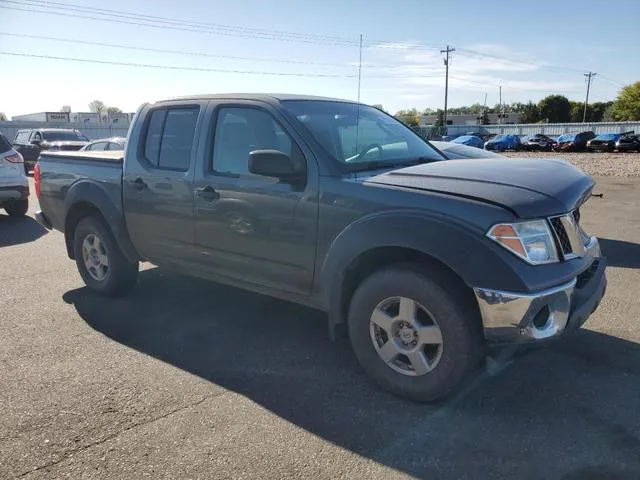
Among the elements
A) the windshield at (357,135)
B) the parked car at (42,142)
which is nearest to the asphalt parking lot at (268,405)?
the windshield at (357,135)

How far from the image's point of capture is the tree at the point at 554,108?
87.7 meters

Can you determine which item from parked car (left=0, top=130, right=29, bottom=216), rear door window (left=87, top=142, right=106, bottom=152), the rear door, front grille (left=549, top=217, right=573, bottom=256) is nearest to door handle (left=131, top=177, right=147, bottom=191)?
the rear door

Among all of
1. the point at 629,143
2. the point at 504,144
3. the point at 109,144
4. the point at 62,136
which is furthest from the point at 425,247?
the point at 504,144

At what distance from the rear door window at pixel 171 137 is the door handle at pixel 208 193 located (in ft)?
1.02

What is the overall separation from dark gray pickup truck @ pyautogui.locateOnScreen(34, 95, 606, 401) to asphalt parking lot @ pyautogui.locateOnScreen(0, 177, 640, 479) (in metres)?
0.40

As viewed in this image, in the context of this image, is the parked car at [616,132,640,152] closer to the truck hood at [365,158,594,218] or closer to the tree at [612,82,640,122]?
the truck hood at [365,158,594,218]

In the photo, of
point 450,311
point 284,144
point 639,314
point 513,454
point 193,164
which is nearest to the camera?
point 513,454

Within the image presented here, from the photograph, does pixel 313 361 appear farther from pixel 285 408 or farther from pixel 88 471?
pixel 88 471

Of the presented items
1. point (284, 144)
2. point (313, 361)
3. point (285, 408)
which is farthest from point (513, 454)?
point (284, 144)

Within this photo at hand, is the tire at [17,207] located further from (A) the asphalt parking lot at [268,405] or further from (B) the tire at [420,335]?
(B) the tire at [420,335]

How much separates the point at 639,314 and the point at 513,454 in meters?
2.71

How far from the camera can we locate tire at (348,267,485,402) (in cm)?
312

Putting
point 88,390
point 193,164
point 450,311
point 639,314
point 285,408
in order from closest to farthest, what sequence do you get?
point 450,311 → point 285,408 → point 88,390 → point 193,164 → point 639,314

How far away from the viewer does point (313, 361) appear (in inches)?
158
